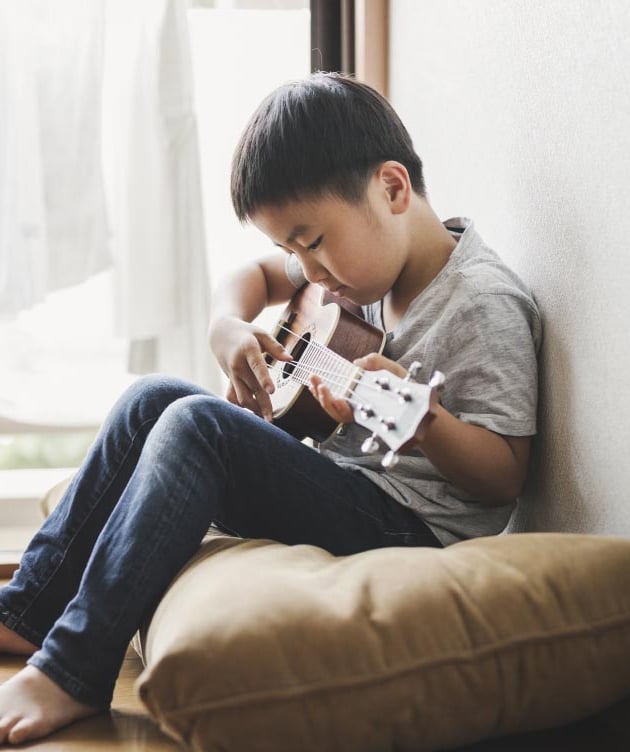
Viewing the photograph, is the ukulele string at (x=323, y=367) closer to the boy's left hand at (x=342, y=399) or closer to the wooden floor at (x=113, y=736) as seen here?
the boy's left hand at (x=342, y=399)

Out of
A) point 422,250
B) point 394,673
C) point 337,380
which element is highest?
point 422,250

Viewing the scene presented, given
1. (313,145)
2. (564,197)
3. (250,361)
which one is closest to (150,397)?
(250,361)

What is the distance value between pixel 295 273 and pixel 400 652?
86 cm

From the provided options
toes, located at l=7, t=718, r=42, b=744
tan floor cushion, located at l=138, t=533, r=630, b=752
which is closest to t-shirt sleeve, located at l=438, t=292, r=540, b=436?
tan floor cushion, located at l=138, t=533, r=630, b=752

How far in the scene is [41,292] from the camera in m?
2.08

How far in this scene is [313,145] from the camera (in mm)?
1207

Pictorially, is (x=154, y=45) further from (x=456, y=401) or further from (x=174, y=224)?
(x=456, y=401)

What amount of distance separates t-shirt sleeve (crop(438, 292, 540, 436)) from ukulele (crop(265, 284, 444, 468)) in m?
0.04

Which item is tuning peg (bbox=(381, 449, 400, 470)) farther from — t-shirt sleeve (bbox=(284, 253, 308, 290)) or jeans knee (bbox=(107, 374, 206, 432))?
t-shirt sleeve (bbox=(284, 253, 308, 290))

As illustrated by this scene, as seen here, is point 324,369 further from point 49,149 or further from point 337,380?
point 49,149

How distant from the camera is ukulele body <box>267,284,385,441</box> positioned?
126 centimetres

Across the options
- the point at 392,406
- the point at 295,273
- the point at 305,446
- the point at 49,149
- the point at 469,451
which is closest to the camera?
the point at 392,406

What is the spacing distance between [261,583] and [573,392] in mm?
420

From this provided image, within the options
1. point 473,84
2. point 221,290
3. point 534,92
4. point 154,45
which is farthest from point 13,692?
point 154,45
